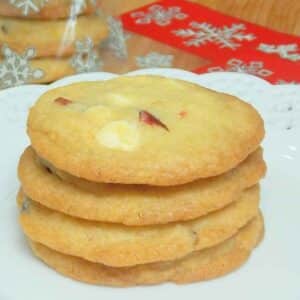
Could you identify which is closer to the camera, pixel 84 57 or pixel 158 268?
pixel 158 268

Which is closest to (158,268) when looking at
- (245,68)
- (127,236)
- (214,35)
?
(127,236)

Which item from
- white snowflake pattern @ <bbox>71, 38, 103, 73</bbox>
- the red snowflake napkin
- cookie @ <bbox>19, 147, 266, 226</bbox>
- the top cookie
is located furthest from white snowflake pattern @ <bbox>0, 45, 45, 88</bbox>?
cookie @ <bbox>19, 147, 266, 226</bbox>

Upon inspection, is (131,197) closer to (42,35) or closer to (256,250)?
(256,250)

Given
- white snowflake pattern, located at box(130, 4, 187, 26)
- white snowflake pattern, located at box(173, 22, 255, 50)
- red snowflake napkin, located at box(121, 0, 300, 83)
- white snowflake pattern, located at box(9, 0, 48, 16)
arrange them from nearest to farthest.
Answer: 1. white snowflake pattern, located at box(9, 0, 48, 16)
2. red snowflake napkin, located at box(121, 0, 300, 83)
3. white snowflake pattern, located at box(173, 22, 255, 50)
4. white snowflake pattern, located at box(130, 4, 187, 26)

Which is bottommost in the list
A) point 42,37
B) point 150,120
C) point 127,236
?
point 42,37

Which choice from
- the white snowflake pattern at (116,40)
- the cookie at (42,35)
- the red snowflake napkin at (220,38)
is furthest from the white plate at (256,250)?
the white snowflake pattern at (116,40)

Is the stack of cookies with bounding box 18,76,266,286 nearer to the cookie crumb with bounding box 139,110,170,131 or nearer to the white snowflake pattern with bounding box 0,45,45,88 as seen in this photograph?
the cookie crumb with bounding box 139,110,170,131

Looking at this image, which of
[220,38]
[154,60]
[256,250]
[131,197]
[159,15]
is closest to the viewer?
[131,197]
